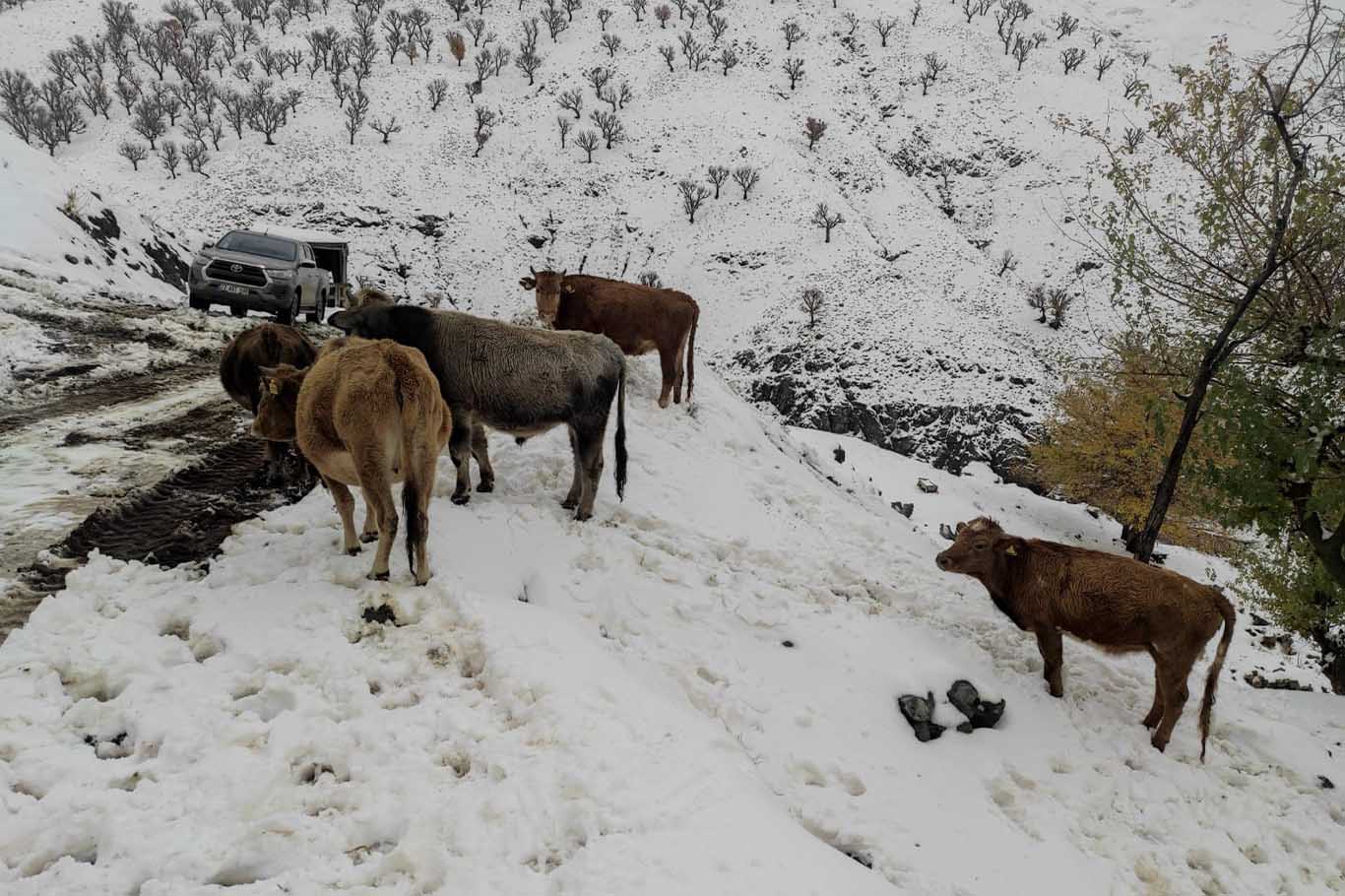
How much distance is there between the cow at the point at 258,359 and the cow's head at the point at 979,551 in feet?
20.4

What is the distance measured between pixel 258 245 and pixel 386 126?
36845 millimetres

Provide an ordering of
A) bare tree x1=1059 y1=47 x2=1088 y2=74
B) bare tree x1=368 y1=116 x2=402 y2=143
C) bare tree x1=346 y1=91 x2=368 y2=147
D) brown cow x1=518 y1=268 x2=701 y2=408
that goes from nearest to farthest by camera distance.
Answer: brown cow x1=518 y1=268 x2=701 y2=408, bare tree x1=346 y1=91 x2=368 y2=147, bare tree x1=368 y1=116 x2=402 y2=143, bare tree x1=1059 y1=47 x2=1088 y2=74

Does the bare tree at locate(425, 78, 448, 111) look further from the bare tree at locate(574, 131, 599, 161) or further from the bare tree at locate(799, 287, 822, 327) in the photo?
the bare tree at locate(799, 287, 822, 327)

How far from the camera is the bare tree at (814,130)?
4594cm

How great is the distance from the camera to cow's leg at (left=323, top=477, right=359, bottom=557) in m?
4.84

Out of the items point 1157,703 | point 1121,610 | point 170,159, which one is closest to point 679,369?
point 1121,610

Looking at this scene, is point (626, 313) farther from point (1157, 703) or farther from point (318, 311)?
point (318, 311)

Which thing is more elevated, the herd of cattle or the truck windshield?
the truck windshield

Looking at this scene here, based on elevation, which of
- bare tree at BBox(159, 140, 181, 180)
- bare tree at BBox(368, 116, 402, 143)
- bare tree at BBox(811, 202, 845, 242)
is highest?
bare tree at BBox(368, 116, 402, 143)

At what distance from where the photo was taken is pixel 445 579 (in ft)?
15.5

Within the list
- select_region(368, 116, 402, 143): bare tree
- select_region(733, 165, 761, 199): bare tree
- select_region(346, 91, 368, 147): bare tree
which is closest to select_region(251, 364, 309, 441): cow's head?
select_region(733, 165, 761, 199): bare tree

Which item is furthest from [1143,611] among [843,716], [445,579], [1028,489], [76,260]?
[1028,489]

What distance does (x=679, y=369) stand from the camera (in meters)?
10.1

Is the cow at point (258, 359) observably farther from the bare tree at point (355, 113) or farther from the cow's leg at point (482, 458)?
the bare tree at point (355, 113)
